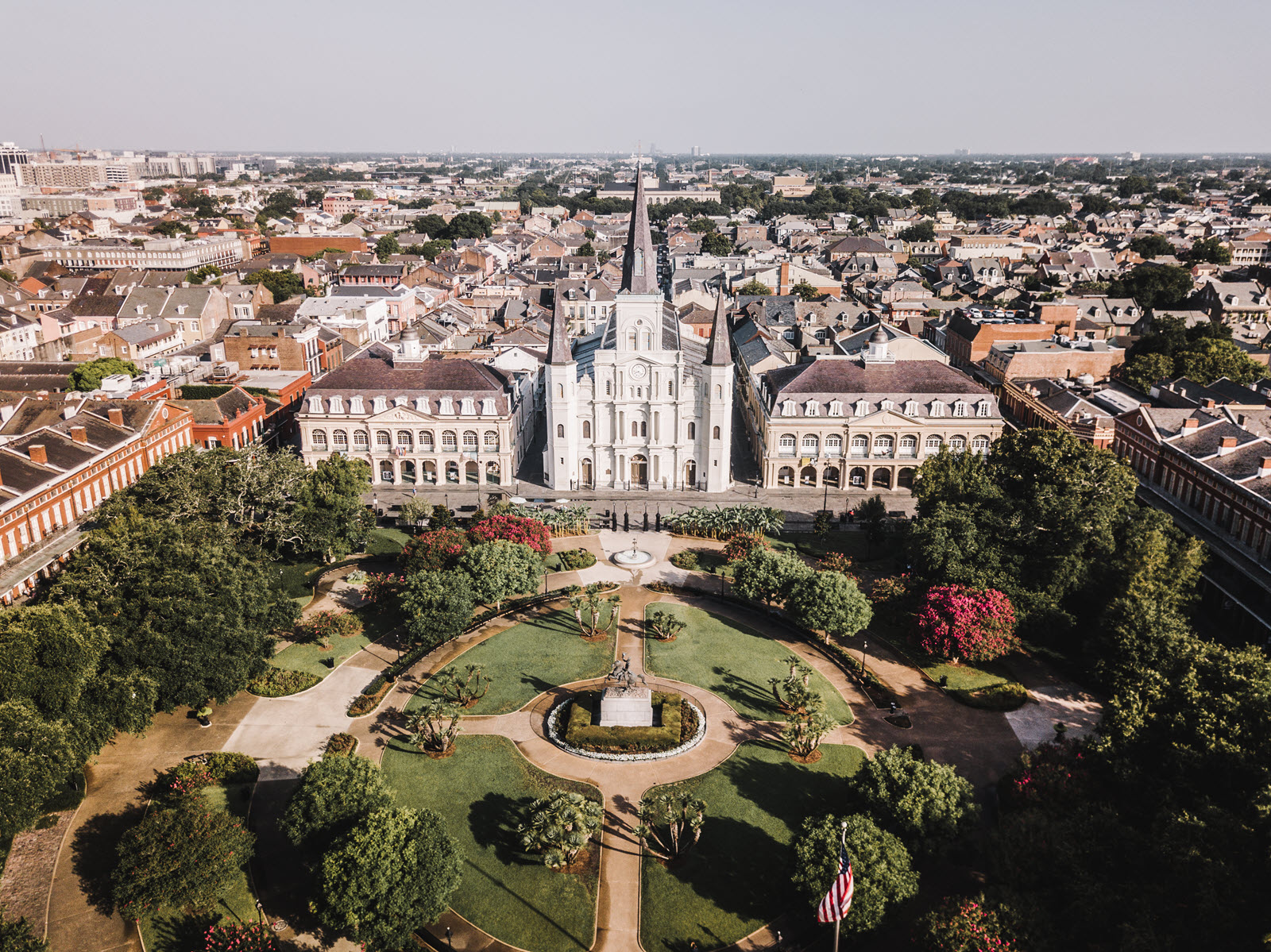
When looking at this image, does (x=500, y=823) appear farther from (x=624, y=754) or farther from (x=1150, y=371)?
(x=1150, y=371)

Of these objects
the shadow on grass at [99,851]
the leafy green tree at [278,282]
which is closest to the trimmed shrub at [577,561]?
the shadow on grass at [99,851]

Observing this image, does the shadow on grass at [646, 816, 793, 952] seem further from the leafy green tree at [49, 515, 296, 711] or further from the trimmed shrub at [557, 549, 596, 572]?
the trimmed shrub at [557, 549, 596, 572]

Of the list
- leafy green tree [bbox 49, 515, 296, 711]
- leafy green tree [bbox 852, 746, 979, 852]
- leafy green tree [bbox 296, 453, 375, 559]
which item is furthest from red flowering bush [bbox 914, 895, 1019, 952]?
leafy green tree [bbox 296, 453, 375, 559]

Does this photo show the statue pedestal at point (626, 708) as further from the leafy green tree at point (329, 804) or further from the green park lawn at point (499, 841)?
the leafy green tree at point (329, 804)

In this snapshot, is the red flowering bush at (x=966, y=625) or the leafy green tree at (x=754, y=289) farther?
the leafy green tree at (x=754, y=289)

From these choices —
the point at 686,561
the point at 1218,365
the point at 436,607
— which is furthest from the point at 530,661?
the point at 1218,365

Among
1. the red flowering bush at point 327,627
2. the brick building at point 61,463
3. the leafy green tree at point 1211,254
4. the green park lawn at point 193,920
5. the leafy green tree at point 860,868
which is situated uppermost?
the leafy green tree at point 1211,254

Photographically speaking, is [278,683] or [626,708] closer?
[626,708]
